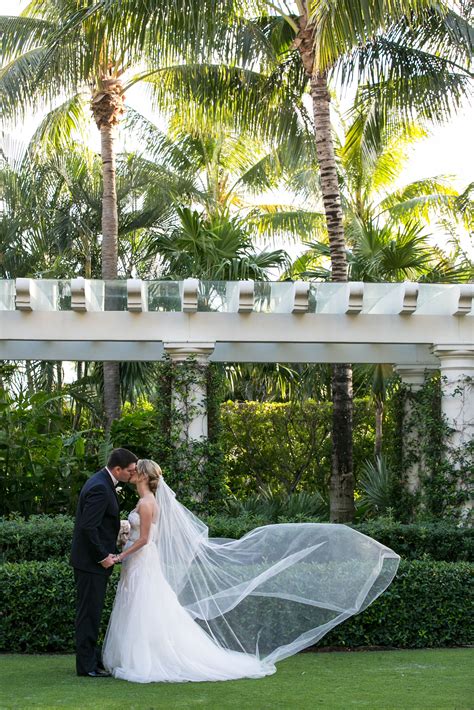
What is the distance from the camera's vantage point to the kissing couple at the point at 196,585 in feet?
22.9

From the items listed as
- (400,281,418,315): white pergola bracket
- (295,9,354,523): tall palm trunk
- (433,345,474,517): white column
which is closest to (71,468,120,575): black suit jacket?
(400,281,418,315): white pergola bracket

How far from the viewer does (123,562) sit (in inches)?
285

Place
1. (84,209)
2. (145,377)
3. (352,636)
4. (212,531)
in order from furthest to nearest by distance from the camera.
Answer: (84,209), (145,377), (212,531), (352,636)

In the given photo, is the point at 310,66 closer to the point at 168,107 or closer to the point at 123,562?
the point at 168,107

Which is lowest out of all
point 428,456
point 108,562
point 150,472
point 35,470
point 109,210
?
point 35,470

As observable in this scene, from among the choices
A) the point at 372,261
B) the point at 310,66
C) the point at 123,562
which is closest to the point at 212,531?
the point at 123,562

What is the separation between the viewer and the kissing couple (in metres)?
6.97

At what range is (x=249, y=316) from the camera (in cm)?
1273

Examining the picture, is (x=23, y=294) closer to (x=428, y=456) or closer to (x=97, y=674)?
(x=428, y=456)

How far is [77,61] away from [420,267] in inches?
293

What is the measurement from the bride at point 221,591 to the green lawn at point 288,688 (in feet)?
0.71

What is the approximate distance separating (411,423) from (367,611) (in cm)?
666

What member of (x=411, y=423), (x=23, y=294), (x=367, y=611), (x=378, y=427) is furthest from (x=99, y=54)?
(x=367, y=611)

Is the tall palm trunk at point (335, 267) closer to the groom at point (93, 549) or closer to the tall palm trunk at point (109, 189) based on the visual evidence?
the tall palm trunk at point (109, 189)
